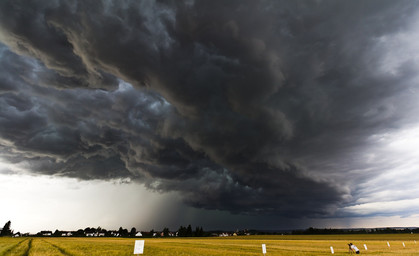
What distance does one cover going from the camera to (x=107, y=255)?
35656 millimetres

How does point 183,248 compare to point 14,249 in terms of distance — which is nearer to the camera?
point 14,249

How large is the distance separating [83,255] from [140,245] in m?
18.7

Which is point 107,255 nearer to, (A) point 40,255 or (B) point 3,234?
(A) point 40,255

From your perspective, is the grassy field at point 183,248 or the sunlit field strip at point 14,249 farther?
the grassy field at point 183,248

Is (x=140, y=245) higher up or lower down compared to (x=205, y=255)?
higher up

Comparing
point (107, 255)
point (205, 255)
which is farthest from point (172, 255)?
point (107, 255)

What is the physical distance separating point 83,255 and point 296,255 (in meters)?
34.0

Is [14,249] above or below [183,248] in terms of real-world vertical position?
above

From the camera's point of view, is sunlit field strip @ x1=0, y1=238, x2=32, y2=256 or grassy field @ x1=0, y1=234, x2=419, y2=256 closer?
sunlit field strip @ x1=0, y1=238, x2=32, y2=256

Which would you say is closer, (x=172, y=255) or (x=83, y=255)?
(x=83, y=255)

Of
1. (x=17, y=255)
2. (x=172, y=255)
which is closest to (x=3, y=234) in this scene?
(x=17, y=255)

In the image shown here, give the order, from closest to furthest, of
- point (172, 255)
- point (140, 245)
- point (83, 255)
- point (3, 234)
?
point (140, 245)
point (83, 255)
point (172, 255)
point (3, 234)

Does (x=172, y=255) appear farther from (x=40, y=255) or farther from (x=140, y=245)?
(x=40, y=255)

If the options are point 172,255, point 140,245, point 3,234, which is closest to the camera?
point 140,245
